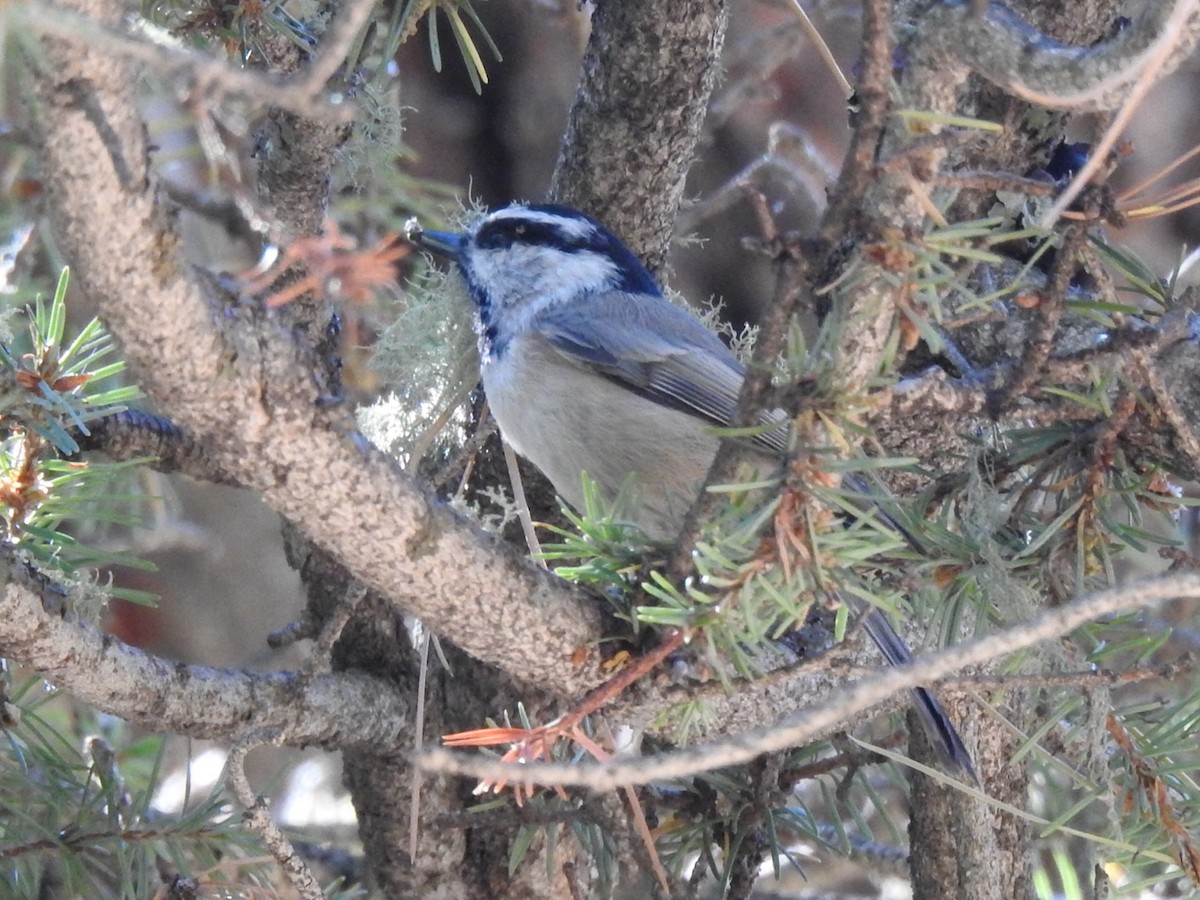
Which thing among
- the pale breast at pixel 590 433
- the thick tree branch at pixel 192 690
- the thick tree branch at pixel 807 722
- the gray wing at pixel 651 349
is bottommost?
the thick tree branch at pixel 192 690

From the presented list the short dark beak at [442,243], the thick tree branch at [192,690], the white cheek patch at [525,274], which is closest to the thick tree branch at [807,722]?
the thick tree branch at [192,690]

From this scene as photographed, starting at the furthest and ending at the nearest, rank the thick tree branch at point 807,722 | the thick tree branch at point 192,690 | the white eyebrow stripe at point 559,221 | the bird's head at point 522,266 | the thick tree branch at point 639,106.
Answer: the bird's head at point 522,266 → the white eyebrow stripe at point 559,221 → the thick tree branch at point 639,106 → the thick tree branch at point 192,690 → the thick tree branch at point 807,722

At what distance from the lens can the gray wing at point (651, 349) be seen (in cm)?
227

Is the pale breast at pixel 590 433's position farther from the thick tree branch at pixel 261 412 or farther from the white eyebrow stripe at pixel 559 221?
the thick tree branch at pixel 261 412

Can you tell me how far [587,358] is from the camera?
2408 mm

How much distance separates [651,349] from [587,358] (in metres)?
0.12

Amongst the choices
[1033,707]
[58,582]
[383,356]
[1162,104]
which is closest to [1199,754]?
[1033,707]

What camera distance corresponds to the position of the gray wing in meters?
2.27

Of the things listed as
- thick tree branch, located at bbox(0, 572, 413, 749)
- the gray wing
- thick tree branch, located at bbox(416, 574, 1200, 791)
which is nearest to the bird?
the gray wing

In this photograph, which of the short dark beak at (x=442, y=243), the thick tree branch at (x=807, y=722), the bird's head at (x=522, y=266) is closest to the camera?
the thick tree branch at (x=807, y=722)

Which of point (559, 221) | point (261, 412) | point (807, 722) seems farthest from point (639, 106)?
point (807, 722)

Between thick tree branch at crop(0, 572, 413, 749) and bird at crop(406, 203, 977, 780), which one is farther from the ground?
bird at crop(406, 203, 977, 780)

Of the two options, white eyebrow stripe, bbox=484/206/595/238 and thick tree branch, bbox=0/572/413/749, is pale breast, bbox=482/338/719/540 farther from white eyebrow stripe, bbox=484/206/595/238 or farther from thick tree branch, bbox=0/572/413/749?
thick tree branch, bbox=0/572/413/749

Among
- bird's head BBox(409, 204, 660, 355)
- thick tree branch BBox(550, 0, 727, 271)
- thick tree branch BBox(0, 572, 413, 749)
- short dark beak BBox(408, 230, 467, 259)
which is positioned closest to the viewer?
thick tree branch BBox(0, 572, 413, 749)
